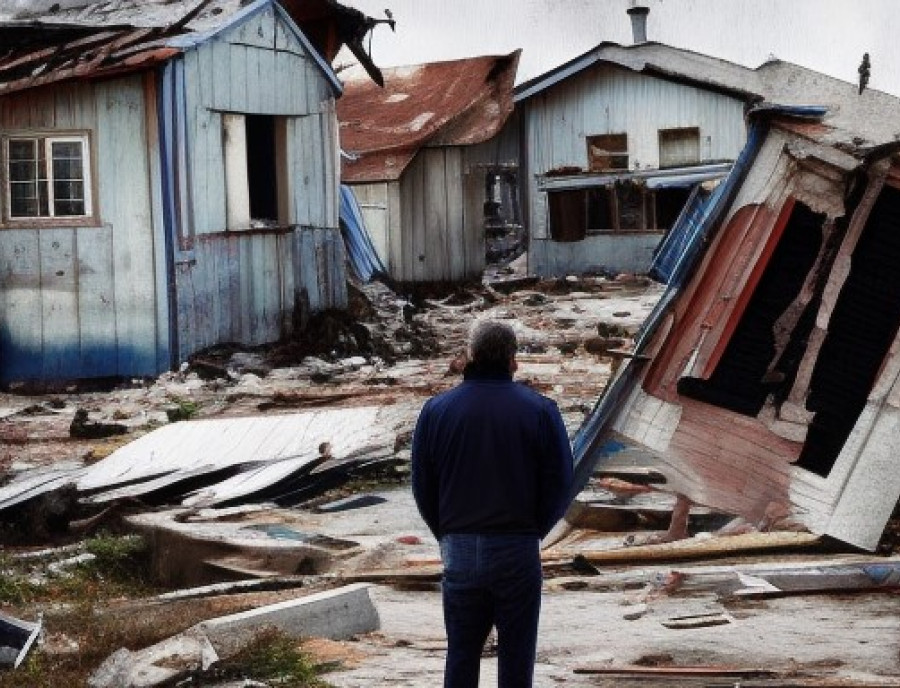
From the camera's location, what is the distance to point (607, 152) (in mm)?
29938

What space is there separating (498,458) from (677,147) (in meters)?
24.9

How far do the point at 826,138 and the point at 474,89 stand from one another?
21.1 meters

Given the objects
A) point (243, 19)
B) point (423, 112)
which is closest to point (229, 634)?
point (243, 19)

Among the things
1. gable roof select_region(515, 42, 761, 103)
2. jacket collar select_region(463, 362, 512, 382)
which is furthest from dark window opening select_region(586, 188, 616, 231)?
jacket collar select_region(463, 362, 512, 382)

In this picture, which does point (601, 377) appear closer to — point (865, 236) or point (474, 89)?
point (865, 236)

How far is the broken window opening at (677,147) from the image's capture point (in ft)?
95.8

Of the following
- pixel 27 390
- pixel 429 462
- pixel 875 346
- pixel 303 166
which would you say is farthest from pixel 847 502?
pixel 303 166

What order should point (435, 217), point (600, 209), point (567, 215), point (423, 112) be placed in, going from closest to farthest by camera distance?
point (435, 217), point (423, 112), point (600, 209), point (567, 215)

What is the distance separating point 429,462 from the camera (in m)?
5.15

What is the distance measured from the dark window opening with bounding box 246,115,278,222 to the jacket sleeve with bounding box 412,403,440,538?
14.3 meters

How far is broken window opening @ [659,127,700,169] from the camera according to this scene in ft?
95.8

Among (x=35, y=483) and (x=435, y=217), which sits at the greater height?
(x=435, y=217)

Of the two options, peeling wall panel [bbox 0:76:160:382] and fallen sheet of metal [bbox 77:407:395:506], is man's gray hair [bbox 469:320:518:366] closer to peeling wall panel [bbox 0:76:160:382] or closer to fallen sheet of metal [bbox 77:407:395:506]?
fallen sheet of metal [bbox 77:407:395:506]

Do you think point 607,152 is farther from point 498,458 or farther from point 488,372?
point 498,458
